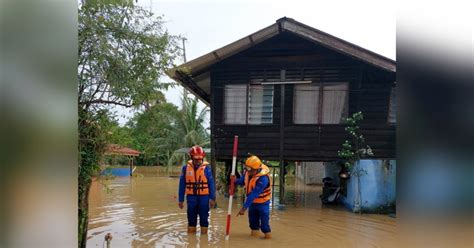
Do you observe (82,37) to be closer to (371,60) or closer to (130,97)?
(130,97)

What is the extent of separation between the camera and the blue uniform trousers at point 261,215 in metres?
7.82

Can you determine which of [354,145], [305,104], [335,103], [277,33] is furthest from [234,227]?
[277,33]

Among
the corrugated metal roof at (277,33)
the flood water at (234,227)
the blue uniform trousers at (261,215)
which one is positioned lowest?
the flood water at (234,227)

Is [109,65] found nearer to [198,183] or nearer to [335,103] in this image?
[198,183]

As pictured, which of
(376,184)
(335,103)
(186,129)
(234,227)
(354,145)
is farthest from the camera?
(186,129)

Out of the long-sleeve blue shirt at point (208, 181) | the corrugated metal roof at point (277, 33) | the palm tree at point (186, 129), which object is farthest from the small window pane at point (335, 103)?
the palm tree at point (186, 129)

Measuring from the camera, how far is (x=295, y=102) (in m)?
13.0

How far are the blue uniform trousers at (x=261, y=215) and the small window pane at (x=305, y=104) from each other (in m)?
5.50

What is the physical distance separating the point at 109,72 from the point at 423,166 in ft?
12.5

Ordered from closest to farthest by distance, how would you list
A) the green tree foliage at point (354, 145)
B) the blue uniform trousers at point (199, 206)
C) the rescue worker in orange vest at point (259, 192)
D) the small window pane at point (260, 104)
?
the rescue worker in orange vest at point (259, 192)
the blue uniform trousers at point (199, 206)
the green tree foliage at point (354, 145)
the small window pane at point (260, 104)

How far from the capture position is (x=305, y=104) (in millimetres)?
12945

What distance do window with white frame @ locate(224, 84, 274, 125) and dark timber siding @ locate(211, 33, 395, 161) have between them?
177 millimetres

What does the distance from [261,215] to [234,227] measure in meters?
1.68

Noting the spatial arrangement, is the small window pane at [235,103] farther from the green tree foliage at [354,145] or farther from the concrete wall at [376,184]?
the concrete wall at [376,184]
